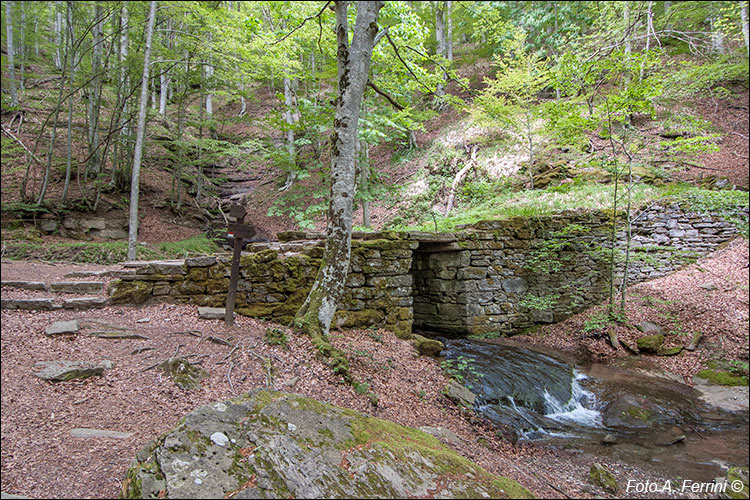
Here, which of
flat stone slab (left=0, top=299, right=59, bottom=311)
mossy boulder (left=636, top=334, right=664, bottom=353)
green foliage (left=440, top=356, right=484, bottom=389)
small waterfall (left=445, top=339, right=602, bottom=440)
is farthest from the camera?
mossy boulder (left=636, top=334, right=664, bottom=353)

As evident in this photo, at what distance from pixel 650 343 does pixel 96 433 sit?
7.40 meters

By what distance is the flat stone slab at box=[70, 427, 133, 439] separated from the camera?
6.97 ft

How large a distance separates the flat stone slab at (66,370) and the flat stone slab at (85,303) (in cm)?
144

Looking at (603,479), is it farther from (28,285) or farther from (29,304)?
(28,285)

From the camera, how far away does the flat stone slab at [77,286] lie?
4242mm

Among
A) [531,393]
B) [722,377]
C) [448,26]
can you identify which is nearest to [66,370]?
[531,393]

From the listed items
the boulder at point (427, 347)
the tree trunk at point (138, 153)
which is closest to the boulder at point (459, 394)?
the boulder at point (427, 347)

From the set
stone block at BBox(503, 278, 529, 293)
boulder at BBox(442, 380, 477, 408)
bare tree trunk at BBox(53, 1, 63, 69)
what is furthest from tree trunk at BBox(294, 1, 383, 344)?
bare tree trunk at BBox(53, 1, 63, 69)

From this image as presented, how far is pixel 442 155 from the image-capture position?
12812 mm

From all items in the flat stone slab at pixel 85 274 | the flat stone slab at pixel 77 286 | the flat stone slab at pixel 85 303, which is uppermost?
the flat stone slab at pixel 85 274

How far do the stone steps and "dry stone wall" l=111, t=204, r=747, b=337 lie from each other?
1302mm

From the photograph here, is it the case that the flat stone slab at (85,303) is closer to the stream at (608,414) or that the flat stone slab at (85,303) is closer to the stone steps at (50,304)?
the stone steps at (50,304)

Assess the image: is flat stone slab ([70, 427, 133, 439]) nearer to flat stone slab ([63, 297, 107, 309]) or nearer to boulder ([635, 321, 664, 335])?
flat stone slab ([63, 297, 107, 309])

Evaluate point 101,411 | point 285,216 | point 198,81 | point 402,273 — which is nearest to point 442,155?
point 285,216
